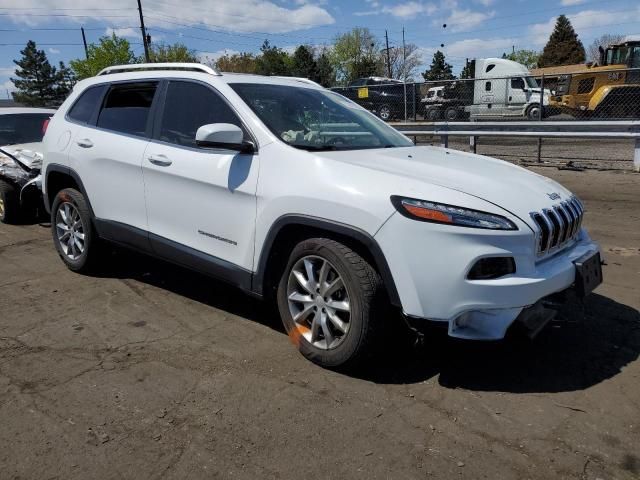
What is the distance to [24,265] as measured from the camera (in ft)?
18.7

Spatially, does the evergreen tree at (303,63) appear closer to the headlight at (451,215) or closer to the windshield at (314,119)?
the windshield at (314,119)

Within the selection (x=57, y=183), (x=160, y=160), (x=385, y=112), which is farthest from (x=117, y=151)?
(x=385, y=112)

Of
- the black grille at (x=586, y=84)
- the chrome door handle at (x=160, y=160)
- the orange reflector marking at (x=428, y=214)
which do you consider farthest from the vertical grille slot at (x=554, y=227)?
the black grille at (x=586, y=84)

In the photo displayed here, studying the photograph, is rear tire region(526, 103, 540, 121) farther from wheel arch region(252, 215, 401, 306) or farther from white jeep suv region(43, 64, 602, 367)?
wheel arch region(252, 215, 401, 306)

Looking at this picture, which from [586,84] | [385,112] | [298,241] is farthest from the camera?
[586,84]

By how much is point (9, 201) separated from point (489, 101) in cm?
1913

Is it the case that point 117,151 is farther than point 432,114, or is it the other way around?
point 432,114

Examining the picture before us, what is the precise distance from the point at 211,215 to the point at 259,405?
137cm

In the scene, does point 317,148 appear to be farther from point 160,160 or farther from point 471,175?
point 160,160

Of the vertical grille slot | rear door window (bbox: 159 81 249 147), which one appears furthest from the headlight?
rear door window (bbox: 159 81 249 147)

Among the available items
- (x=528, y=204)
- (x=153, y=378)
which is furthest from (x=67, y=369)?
(x=528, y=204)

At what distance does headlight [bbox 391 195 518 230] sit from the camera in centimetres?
290

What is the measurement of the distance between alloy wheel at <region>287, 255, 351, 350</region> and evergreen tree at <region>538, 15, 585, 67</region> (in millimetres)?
73305

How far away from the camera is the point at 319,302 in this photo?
3371 mm
